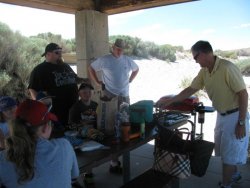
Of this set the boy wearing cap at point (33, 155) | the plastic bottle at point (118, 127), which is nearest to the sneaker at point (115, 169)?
the plastic bottle at point (118, 127)

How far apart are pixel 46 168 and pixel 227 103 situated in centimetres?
209

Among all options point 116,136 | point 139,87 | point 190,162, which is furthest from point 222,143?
point 139,87

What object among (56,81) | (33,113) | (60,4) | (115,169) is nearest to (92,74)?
(56,81)

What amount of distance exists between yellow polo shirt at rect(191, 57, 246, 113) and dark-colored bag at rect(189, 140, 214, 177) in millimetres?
694

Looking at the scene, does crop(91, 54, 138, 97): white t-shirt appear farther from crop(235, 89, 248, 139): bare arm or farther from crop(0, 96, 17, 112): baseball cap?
crop(235, 89, 248, 139): bare arm

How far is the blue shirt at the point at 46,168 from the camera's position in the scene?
4.84 feet

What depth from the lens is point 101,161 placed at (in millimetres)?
2086

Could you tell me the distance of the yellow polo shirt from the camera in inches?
A: 114

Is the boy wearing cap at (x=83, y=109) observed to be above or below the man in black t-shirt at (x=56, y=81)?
below

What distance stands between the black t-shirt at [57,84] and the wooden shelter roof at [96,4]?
1.01m

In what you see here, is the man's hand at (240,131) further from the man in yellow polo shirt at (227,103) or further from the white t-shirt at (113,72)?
the white t-shirt at (113,72)

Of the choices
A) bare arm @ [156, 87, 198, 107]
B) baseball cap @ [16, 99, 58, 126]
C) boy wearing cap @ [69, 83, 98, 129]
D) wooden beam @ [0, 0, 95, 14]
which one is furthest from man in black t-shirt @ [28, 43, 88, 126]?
baseball cap @ [16, 99, 58, 126]

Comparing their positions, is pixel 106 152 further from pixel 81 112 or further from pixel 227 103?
pixel 227 103

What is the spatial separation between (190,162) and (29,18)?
632 inches
